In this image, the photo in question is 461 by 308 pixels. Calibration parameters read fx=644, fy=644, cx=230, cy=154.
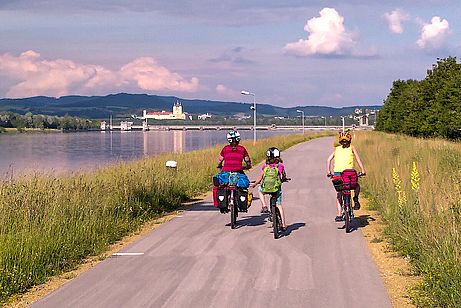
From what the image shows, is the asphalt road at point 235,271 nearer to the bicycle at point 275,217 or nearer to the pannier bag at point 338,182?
the bicycle at point 275,217

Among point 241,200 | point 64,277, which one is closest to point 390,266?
point 241,200

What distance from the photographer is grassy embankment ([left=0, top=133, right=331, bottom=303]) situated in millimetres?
8469

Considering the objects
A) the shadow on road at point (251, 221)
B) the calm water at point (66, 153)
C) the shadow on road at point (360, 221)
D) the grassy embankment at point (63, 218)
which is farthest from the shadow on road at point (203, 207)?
the calm water at point (66, 153)

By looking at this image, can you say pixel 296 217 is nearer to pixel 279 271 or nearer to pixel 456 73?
pixel 279 271

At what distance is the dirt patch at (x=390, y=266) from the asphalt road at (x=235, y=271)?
0.14 metres

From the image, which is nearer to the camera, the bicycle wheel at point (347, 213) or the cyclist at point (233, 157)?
the bicycle wheel at point (347, 213)

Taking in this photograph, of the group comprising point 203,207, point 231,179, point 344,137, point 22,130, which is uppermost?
point 344,137

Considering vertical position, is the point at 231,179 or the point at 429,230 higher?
the point at 231,179

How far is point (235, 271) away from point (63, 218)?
357cm

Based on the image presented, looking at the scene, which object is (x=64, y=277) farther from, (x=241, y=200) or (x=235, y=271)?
(x=241, y=200)

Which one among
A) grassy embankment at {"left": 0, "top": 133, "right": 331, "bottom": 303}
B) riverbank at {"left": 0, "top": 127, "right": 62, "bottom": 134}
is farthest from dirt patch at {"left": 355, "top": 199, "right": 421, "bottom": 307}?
riverbank at {"left": 0, "top": 127, "right": 62, "bottom": 134}

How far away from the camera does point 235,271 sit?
27.7 ft

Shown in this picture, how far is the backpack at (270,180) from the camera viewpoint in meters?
11.7

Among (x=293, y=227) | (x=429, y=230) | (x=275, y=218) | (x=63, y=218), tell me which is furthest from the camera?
(x=293, y=227)
